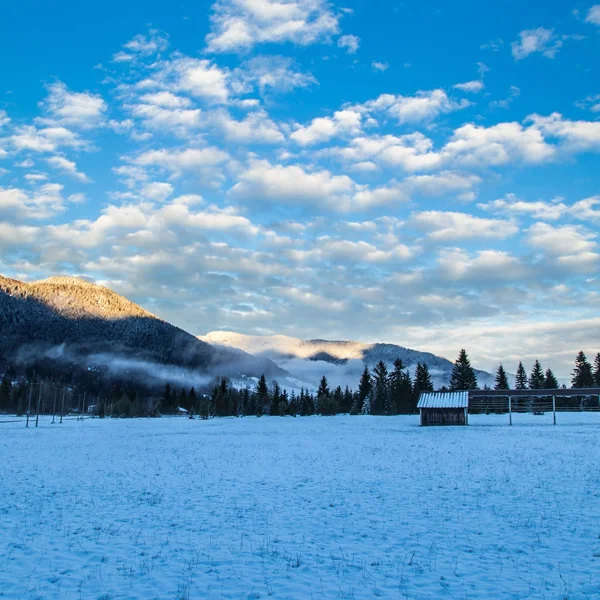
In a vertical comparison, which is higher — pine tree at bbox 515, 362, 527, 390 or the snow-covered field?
pine tree at bbox 515, 362, 527, 390

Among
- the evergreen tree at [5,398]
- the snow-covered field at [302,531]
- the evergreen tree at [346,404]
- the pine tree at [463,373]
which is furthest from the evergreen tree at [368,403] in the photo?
the evergreen tree at [5,398]

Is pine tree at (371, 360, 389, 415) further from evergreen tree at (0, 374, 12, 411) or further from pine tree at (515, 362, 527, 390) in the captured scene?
evergreen tree at (0, 374, 12, 411)

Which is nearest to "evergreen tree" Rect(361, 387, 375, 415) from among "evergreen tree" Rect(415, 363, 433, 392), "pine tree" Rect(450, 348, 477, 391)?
"evergreen tree" Rect(415, 363, 433, 392)

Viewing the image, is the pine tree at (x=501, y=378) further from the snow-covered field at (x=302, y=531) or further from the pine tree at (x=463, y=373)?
the snow-covered field at (x=302, y=531)

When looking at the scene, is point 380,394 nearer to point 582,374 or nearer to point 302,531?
point 582,374

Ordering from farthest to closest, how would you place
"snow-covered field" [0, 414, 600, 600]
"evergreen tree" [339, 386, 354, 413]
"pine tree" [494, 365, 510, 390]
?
"evergreen tree" [339, 386, 354, 413]
"pine tree" [494, 365, 510, 390]
"snow-covered field" [0, 414, 600, 600]

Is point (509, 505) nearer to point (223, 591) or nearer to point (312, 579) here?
point (312, 579)

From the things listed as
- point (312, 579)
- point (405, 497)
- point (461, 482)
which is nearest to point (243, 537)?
point (312, 579)

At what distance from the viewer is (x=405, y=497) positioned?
17.1 meters

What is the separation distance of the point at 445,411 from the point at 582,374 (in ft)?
167

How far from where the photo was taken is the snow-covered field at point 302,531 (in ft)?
30.9

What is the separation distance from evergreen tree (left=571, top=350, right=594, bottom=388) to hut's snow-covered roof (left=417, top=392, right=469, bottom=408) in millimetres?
45618

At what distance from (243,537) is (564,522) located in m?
8.73

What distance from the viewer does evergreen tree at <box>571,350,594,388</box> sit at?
101 meters
